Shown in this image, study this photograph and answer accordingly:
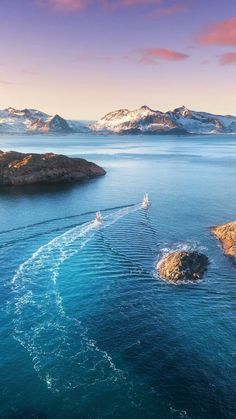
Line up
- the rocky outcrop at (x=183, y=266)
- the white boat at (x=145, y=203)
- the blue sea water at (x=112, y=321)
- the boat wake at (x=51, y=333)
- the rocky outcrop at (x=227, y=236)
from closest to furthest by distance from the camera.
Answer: the blue sea water at (x=112, y=321) < the boat wake at (x=51, y=333) < the rocky outcrop at (x=183, y=266) < the rocky outcrop at (x=227, y=236) < the white boat at (x=145, y=203)

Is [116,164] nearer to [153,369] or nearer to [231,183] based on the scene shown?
[231,183]

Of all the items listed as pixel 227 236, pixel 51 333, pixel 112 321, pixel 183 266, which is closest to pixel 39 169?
pixel 227 236

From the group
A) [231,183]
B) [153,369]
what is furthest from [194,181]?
[153,369]

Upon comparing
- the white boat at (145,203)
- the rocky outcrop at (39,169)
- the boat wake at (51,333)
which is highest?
the rocky outcrop at (39,169)

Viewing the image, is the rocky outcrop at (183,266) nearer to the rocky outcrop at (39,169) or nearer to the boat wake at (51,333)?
the boat wake at (51,333)

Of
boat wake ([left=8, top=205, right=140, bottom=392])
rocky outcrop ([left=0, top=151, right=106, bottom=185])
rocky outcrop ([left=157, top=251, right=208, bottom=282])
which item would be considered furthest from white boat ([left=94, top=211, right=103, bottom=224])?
rocky outcrop ([left=0, top=151, right=106, bottom=185])

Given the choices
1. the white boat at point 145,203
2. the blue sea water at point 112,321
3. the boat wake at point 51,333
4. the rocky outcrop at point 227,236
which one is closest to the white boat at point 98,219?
the blue sea water at point 112,321
